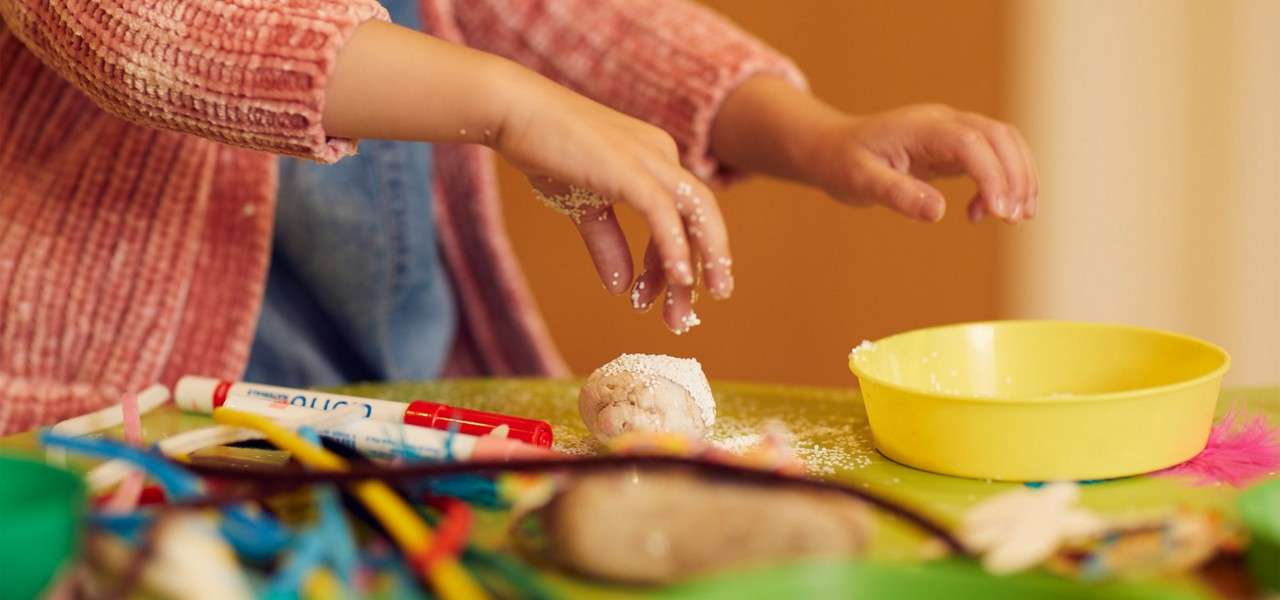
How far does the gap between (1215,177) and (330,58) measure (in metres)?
1.26

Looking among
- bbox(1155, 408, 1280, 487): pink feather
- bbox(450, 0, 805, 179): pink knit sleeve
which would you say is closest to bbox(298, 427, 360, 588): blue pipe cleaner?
bbox(1155, 408, 1280, 487): pink feather

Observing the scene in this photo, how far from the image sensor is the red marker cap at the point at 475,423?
538 mm

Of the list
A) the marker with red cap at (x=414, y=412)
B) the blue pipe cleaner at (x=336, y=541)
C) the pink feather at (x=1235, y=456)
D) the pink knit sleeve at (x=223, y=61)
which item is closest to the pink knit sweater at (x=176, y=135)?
the pink knit sleeve at (x=223, y=61)

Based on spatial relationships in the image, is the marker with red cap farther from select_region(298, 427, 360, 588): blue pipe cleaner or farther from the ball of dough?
select_region(298, 427, 360, 588): blue pipe cleaner

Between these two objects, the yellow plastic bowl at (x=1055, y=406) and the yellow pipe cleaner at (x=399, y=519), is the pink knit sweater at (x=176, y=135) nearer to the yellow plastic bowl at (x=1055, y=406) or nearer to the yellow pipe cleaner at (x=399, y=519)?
the yellow pipe cleaner at (x=399, y=519)

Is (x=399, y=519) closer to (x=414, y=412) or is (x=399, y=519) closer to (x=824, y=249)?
(x=414, y=412)

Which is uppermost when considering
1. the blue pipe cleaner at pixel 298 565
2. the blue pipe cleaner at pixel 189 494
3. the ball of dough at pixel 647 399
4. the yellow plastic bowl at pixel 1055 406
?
the yellow plastic bowl at pixel 1055 406

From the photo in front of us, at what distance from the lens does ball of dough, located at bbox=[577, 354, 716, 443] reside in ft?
1.77

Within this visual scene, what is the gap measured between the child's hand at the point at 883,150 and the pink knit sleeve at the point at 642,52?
0.07 feet

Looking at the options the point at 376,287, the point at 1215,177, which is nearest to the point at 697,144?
the point at 376,287

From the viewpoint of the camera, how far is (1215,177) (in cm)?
149

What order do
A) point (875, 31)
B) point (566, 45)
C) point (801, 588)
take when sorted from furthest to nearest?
point (875, 31)
point (566, 45)
point (801, 588)

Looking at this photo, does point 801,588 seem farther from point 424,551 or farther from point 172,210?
point 172,210

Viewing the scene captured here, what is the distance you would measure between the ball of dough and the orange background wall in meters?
1.11
